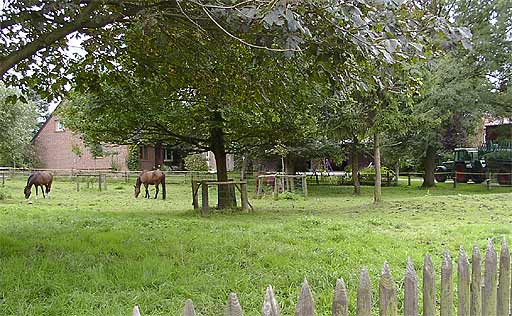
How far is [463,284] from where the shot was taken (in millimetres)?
2854

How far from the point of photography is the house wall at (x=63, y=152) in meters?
41.7

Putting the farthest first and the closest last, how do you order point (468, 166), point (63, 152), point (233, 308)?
point (63, 152), point (468, 166), point (233, 308)

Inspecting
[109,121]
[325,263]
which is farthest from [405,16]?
[109,121]

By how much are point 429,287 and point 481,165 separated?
101 ft

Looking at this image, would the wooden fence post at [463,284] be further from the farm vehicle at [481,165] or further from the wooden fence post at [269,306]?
the farm vehicle at [481,165]

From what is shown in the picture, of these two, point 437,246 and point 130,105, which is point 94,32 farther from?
point 437,246

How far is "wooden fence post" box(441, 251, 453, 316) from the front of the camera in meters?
2.72

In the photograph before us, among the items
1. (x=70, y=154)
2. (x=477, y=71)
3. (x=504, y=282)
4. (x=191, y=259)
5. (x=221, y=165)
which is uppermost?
(x=477, y=71)

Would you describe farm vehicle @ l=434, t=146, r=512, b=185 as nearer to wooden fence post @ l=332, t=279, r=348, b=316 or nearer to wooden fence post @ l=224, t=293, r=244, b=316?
wooden fence post @ l=332, t=279, r=348, b=316

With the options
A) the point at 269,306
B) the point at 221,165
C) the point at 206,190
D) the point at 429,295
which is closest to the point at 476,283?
→ the point at 429,295

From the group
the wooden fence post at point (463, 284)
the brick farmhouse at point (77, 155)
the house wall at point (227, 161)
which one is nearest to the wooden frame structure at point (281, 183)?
the brick farmhouse at point (77, 155)

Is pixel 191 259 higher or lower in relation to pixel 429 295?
lower

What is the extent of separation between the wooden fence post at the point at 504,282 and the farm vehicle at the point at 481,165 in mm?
27386

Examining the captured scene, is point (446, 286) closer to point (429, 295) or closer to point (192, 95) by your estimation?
point (429, 295)
